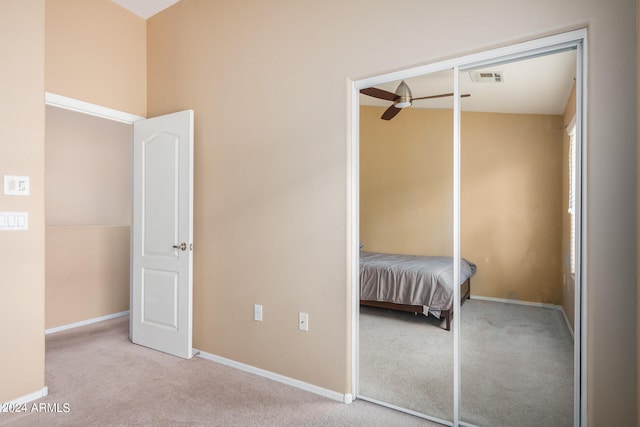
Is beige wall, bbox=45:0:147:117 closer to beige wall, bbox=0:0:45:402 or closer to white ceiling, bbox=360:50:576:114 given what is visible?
beige wall, bbox=0:0:45:402

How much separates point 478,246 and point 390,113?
38.6 inches

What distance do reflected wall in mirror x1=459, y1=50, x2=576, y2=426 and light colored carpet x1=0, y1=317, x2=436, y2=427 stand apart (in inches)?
21.9

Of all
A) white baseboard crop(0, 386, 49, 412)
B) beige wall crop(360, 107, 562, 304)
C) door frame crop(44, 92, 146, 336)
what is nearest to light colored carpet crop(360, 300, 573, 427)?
beige wall crop(360, 107, 562, 304)

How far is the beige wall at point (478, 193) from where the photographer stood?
2.06 meters

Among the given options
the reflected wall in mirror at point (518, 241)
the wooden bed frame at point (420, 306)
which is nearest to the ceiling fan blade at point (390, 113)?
the reflected wall in mirror at point (518, 241)

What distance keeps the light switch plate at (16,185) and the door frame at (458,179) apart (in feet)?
6.85

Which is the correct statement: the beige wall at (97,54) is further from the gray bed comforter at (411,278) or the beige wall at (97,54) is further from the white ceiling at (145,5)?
the gray bed comforter at (411,278)

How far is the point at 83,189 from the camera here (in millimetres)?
4859

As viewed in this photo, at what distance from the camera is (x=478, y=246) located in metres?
2.23

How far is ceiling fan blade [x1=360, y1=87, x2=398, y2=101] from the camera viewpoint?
249cm

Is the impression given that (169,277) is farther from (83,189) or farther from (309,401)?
(83,189)

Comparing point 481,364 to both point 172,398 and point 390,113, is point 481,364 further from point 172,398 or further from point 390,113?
point 172,398

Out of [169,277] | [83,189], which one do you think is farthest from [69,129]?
[169,277]

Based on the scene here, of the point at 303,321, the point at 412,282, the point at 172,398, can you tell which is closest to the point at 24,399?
the point at 172,398
